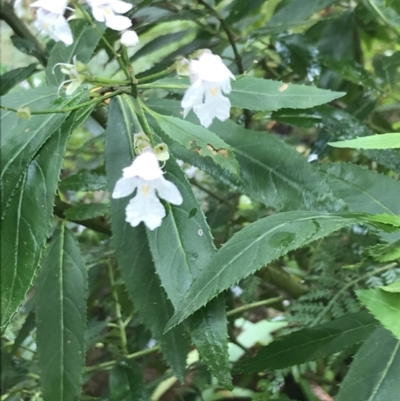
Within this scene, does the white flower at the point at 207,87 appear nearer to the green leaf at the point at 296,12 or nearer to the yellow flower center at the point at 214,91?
the yellow flower center at the point at 214,91

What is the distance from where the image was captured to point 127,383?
1.79 ft

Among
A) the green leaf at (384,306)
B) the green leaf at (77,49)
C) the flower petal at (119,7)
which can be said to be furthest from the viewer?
the green leaf at (77,49)

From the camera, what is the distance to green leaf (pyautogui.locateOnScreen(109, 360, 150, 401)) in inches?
21.1

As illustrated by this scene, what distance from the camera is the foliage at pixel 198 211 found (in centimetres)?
36

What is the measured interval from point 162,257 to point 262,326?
18.3 inches

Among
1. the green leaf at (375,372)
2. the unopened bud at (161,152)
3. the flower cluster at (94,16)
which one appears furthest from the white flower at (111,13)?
the green leaf at (375,372)

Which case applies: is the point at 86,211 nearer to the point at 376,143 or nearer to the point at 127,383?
the point at 127,383

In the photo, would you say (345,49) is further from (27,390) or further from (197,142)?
(27,390)

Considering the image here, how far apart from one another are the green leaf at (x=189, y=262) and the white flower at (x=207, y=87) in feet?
0.24

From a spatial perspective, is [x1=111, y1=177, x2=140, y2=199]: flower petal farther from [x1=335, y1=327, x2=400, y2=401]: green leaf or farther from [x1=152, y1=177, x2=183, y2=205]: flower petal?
[x1=335, y1=327, x2=400, y2=401]: green leaf

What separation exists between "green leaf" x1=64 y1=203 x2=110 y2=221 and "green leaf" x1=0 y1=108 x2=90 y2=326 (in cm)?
9

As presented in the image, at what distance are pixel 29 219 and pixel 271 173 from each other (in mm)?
227

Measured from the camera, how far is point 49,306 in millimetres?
489

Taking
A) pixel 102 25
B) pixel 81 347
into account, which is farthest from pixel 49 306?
pixel 102 25
